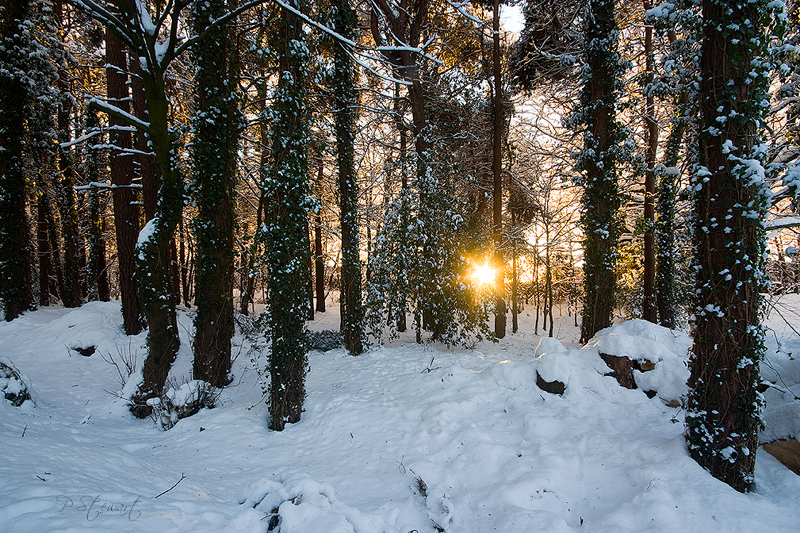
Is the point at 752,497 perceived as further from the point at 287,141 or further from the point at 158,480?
the point at 287,141

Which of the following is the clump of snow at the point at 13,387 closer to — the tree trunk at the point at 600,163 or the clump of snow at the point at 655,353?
the clump of snow at the point at 655,353

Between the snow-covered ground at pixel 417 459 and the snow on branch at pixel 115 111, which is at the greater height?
the snow on branch at pixel 115 111

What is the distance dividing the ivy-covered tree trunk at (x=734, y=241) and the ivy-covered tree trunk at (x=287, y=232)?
480 cm

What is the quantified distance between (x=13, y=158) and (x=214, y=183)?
29.2 feet

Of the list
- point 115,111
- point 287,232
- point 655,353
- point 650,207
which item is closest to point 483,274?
point 650,207

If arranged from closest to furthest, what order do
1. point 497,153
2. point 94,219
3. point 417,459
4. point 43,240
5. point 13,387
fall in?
point 417,459 → point 13,387 → point 497,153 → point 94,219 → point 43,240

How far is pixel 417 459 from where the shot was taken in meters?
4.22

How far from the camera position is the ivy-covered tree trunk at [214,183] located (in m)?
5.95

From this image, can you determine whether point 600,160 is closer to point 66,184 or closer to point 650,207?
point 650,207

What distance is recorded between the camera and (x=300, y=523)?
2916 millimetres

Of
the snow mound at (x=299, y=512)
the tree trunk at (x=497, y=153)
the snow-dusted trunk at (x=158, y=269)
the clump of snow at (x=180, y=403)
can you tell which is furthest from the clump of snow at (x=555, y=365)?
the snow-dusted trunk at (x=158, y=269)

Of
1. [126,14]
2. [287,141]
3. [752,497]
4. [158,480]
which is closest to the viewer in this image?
[752,497]

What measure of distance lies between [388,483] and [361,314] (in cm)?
545

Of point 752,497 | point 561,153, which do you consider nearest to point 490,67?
point 561,153
